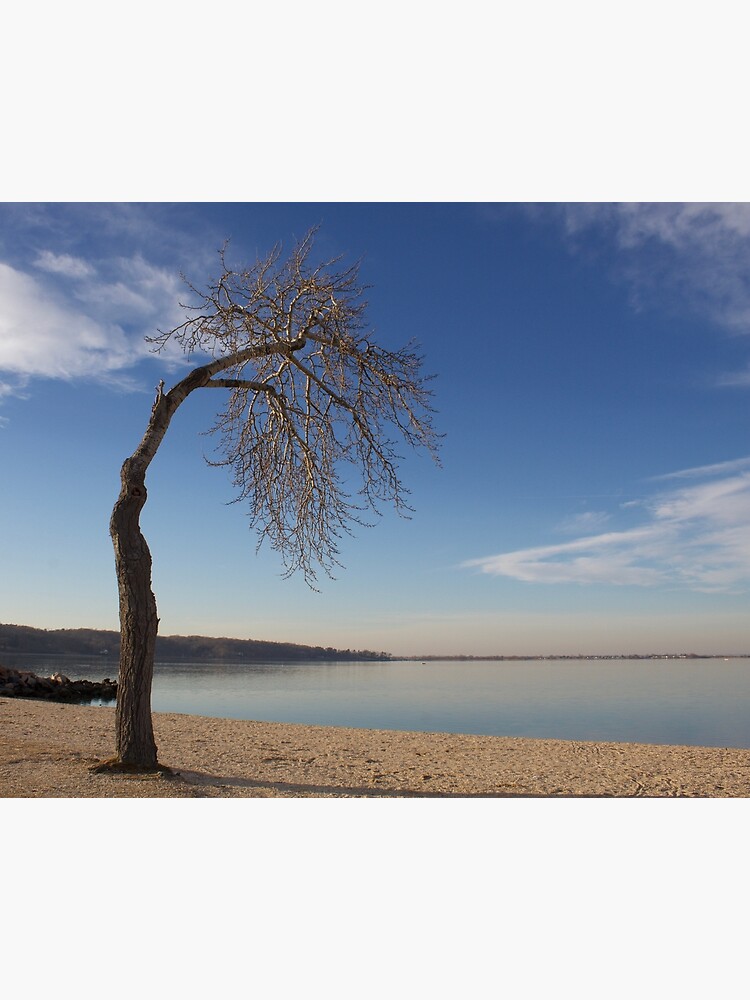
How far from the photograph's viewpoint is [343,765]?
932 cm

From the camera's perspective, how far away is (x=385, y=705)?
24453mm

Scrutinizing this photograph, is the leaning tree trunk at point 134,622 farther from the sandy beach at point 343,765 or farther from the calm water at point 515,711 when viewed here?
the calm water at point 515,711

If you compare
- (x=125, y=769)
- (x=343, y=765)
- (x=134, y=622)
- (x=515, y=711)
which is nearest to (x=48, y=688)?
(x=515, y=711)

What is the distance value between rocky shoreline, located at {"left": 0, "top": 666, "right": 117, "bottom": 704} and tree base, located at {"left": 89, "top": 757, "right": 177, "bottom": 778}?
674 inches

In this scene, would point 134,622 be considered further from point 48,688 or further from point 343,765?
point 48,688

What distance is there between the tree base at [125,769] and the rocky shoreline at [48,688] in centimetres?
1712

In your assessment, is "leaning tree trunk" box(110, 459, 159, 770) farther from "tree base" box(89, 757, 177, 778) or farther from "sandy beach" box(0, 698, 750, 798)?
"sandy beach" box(0, 698, 750, 798)

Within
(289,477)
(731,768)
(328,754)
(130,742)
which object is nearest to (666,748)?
(731,768)

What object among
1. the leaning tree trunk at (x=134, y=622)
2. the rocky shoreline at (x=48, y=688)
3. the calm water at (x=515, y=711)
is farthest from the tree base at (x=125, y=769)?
the rocky shoreline at (x=48, y=688)

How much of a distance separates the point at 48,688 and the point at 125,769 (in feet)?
65.7

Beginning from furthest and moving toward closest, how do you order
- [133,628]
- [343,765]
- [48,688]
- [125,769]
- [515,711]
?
[48,688] < [515,711] < [343,765] < [133,628] < [125,769]

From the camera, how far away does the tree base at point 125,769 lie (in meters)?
7.27

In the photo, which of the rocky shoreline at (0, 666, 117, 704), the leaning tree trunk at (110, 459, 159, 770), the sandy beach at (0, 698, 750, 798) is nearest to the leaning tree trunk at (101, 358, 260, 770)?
the leaning tree trunk at (110, 459, 159, 770)

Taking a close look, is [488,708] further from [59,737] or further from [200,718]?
[59,737]
